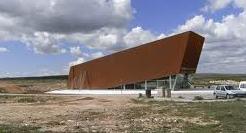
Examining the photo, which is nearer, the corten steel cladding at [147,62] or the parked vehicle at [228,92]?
the parked vehicle at [228,92]

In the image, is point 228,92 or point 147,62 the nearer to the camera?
point 228,92

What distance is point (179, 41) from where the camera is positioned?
8150 centimetres

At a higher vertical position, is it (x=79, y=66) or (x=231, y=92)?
(x=79, y=66)

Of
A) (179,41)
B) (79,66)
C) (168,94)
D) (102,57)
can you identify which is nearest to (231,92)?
(168,94)

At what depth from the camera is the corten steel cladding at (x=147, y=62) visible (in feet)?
269

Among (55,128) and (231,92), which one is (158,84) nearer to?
(231,92)

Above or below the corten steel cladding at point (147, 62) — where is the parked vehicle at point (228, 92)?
below

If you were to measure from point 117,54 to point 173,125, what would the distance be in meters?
67.3

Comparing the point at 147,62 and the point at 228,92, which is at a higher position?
the point at 147,62

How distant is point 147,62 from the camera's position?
284 ft

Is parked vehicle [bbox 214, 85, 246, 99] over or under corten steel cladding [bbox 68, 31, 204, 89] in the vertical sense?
under

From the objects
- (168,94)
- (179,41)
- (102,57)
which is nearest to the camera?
(168,94)

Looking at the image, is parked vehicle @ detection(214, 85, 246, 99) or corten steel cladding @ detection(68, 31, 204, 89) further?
corten steel cladding @ detection(68, 31, 204, 89)

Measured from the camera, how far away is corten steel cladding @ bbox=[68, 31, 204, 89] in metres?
81.9
